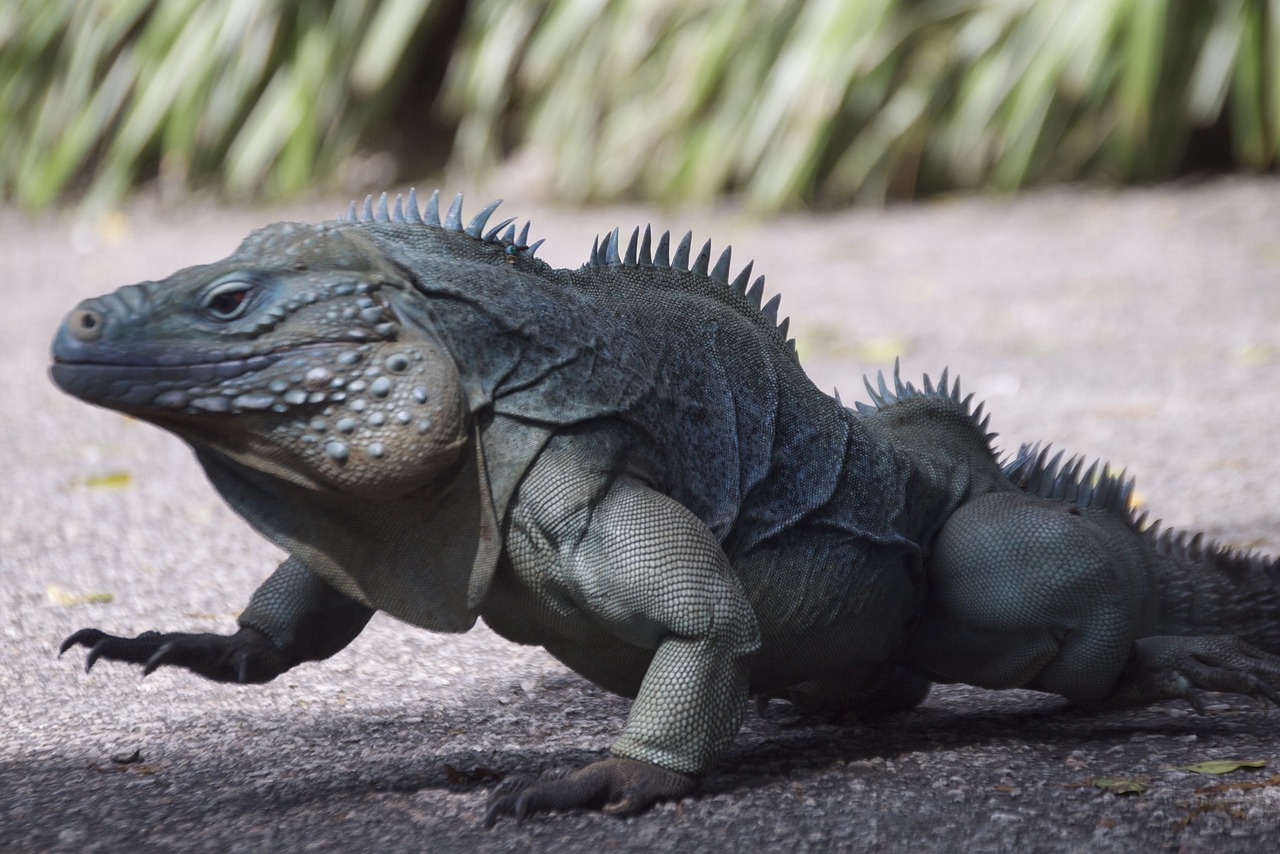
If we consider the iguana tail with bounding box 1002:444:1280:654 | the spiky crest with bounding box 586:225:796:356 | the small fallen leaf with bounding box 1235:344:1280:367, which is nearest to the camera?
the spiky crest with bounding box 586:225:796:356

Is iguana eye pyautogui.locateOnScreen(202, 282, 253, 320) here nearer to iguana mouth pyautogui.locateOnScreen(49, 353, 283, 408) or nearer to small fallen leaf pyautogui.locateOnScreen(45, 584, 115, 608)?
iguana mouth pyautogui.locateOnScreen(49, 353, 283, 408)

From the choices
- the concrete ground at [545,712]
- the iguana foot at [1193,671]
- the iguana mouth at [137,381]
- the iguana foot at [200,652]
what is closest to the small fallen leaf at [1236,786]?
the concrete ground at [545,712]

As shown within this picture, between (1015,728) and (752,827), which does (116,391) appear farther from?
(1015,728)

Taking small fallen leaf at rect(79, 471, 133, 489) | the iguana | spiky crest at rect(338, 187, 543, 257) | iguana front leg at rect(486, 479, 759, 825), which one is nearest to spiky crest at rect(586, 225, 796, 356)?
the iguana

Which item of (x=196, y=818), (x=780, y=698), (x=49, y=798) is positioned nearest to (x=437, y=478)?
(x=196, y=818)

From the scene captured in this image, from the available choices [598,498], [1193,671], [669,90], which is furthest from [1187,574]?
[669,90]

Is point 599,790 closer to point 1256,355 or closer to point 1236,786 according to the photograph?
point 1236,786
